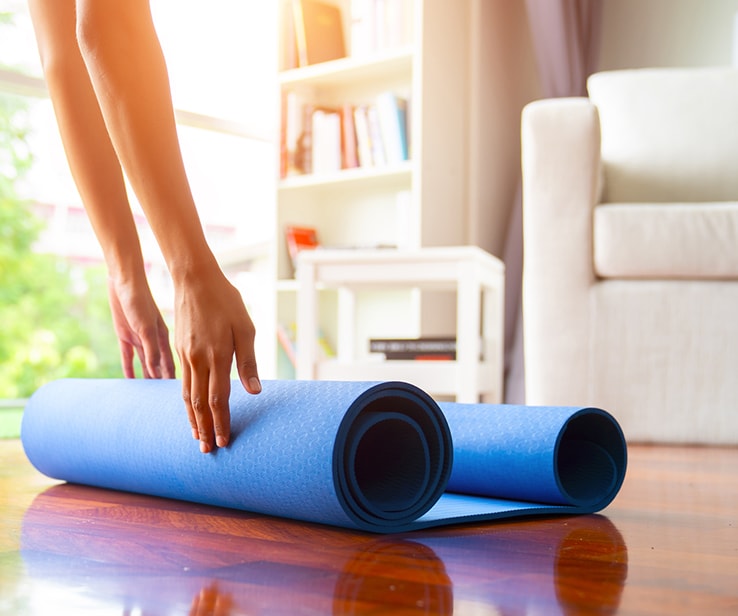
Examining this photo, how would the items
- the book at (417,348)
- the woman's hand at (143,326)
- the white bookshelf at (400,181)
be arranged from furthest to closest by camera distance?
1. the white bookshelf at (400,181)
2. the book at (417,348)
3. the woman's hand at (143,326)

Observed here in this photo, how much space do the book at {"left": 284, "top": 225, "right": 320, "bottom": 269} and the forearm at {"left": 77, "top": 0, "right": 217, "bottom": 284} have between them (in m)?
2.86

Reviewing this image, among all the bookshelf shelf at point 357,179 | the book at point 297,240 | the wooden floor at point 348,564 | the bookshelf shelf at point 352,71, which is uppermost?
the bookshelf shelf at point 352,71

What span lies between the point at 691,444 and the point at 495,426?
1.41m

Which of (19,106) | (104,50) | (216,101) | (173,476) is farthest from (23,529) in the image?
(19,106)

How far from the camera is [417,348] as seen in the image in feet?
9.86

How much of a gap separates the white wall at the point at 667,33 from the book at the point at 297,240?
1.44 metres

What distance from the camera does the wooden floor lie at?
25.8 inches

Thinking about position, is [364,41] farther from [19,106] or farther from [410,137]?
[19,106]

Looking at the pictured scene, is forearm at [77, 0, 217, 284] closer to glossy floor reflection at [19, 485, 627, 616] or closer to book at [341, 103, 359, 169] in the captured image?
glossy floor reflection at [19, 485, 627, 616]

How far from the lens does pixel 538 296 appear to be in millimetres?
2529

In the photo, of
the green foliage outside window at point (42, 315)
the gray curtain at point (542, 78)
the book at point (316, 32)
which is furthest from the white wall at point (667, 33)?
the green foliage outside window at point (42, 315)

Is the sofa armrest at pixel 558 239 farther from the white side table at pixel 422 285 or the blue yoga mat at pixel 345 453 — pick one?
the blue yoga mat at pixel 345 453

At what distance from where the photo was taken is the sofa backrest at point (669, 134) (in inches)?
114

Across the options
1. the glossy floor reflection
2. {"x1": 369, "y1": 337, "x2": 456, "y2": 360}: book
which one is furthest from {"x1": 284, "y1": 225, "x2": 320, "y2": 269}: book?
the glossy floor reflection
